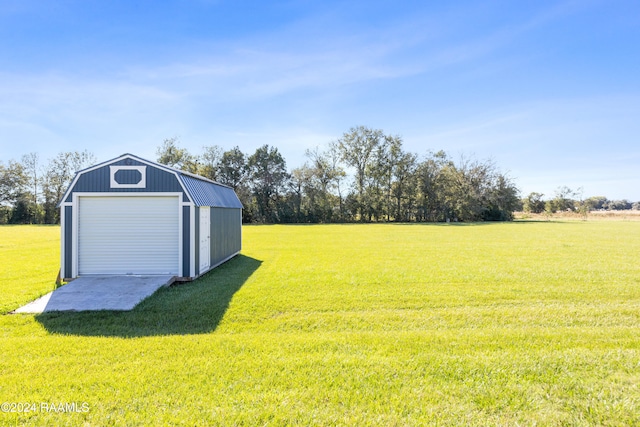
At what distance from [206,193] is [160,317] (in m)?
5.20

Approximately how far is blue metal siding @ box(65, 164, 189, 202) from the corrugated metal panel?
12.9 inches

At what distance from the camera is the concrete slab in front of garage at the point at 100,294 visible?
5922 millimetres

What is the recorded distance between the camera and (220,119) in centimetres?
2628

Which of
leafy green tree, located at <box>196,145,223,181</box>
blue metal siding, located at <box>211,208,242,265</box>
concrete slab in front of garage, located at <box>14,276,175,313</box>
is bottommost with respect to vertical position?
concrete slab in front of garage, located at <box>14,276,175,313</box>

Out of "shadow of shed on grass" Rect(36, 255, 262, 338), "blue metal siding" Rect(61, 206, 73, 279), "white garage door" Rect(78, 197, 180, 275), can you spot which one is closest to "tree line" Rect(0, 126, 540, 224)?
"white garage door" Rect(78, 197, 180, 275)

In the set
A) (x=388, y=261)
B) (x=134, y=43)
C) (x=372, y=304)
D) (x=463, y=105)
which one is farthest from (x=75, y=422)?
(x=463, y=105)

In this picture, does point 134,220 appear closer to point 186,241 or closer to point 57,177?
point 186,241

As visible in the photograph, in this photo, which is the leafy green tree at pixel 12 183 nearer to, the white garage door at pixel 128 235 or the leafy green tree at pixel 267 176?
the leafy green tree at pixel 267 176

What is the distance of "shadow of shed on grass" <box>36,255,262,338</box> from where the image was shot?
4.82 m

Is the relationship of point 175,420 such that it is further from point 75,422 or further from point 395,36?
point 395,36

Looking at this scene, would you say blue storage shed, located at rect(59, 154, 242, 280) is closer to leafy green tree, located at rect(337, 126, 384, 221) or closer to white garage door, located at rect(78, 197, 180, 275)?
white garage door, located at rect(78, 197, 180, 275)

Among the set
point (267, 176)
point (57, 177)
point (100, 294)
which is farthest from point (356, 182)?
point (57, 177)

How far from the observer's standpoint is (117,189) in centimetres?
844

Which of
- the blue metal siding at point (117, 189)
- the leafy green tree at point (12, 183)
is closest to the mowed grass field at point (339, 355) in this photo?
the blue metal siding at point (117, 189)
